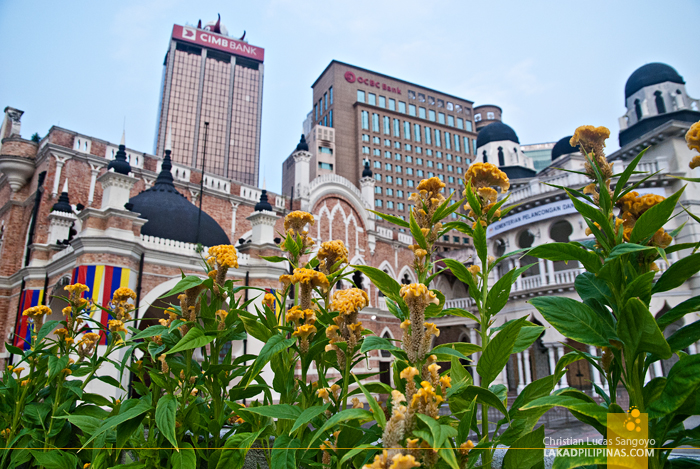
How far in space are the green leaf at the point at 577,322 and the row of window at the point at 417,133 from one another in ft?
176

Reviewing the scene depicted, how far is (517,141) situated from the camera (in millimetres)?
26891

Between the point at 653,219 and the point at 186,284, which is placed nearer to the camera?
the point at 653,219

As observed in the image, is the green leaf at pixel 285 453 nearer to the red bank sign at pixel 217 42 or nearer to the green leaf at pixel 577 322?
the green leaf at pixel 577 322

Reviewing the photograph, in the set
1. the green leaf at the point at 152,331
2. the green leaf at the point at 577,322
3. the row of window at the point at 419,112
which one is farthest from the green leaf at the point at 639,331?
the row of window at the point at 419,112

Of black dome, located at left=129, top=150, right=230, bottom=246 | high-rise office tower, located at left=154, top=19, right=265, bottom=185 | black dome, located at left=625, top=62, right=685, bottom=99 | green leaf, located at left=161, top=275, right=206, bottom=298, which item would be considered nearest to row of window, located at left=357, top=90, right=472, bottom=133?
high-rise office tower, located at left=154, top=19, right=265, bottom=185

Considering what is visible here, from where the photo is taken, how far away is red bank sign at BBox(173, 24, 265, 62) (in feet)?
258

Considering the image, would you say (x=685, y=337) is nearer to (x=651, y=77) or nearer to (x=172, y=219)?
(x=172, y=219)

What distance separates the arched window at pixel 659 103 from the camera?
67.7ft

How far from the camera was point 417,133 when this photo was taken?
5794cm

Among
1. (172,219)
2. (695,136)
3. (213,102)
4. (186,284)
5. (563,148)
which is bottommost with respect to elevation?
(186,284)

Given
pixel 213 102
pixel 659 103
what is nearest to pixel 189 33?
pixel 213 102

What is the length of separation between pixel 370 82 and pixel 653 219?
59.0 metres

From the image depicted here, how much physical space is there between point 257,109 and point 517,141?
66692 millimetres

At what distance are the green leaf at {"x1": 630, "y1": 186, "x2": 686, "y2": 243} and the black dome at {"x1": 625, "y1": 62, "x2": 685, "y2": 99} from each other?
2506cm
